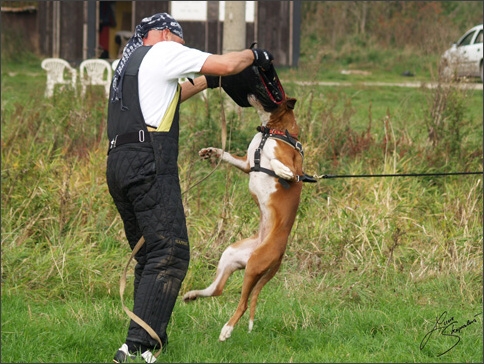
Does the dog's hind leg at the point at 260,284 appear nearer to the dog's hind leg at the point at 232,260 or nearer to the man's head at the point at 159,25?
the dog's hind leg at the point at 232,260

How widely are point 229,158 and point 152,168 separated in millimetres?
591

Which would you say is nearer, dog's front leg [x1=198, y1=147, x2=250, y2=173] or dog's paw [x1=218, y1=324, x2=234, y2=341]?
dog's paw [x1=218, y1=324, x2=234, y2=341]

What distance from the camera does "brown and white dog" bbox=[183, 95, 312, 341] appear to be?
16.7ft

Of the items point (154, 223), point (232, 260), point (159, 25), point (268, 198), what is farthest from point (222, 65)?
point (232, 260)

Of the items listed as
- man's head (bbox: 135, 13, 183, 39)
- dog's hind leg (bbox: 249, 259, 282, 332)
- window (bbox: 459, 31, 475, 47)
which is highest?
window (bbox: 459, 31, 475, 47)

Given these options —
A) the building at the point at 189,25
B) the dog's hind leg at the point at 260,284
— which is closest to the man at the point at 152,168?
the dog's hind leg at the point at 260,284

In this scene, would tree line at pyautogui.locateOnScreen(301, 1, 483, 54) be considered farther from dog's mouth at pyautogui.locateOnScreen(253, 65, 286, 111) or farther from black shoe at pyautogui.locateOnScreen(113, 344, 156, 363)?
black shoe at pyautogui.locateOnScreen(113, 344, 156, 363)

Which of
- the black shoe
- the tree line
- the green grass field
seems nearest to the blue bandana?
the black shoe

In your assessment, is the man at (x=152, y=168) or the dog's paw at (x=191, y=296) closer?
the man at (x=152, y=168)

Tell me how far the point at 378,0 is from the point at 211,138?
836 inches

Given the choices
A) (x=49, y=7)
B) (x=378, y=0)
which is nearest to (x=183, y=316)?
(x=49, y=7)

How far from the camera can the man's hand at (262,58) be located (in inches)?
193

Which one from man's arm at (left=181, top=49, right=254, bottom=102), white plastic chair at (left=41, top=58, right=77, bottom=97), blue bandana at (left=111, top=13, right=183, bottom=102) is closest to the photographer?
man's arm at (left=181, top=49, right=254, bottom=102)

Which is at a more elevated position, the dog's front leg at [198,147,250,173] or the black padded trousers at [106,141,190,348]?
the dog's front leg at [198,147,250,173]
